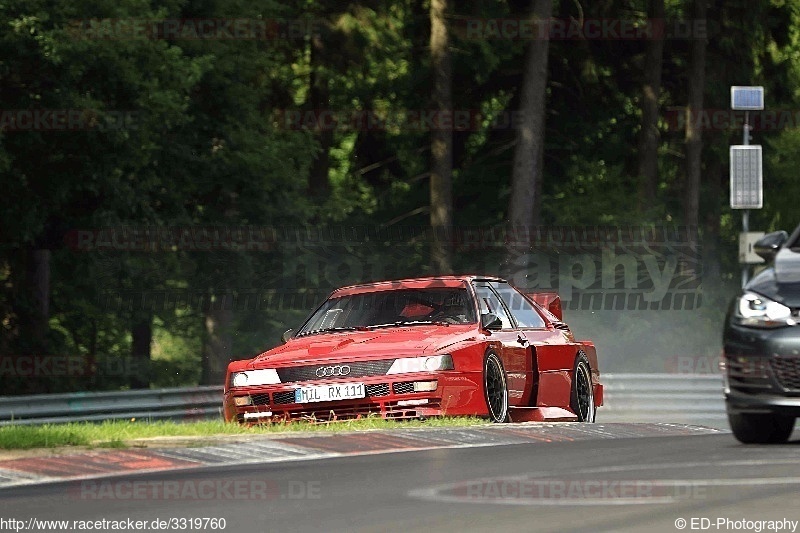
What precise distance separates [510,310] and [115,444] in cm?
536

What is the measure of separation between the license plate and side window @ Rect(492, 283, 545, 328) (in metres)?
2.21

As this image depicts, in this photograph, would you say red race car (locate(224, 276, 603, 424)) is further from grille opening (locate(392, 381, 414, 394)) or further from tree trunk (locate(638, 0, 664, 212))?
tree trunk (locate(638, 0, 664, 212))

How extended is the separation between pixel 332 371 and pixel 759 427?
3934 mm

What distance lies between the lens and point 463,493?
364 inches

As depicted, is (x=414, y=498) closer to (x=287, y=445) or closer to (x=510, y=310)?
(x=287, y=445)

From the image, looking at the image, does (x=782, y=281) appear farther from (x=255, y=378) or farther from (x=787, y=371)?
(x=255, y=378)

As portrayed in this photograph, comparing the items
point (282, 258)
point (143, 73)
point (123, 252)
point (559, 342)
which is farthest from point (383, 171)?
point (559, 342)

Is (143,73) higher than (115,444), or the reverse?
(143,73)

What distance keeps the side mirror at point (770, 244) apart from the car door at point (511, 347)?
358cm

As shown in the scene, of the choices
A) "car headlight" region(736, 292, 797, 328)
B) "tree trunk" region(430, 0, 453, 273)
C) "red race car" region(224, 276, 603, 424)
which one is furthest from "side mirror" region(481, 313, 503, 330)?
"tree trunk" region(430, 0, 453, 273)

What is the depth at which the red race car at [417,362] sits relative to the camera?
596 inches

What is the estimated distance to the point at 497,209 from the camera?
50.1m

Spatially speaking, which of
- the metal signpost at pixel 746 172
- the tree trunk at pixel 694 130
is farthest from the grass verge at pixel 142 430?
the tree trunk at pixel 694 130

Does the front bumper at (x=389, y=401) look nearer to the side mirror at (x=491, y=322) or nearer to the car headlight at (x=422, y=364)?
the car headlight at (x=422, y=364)
